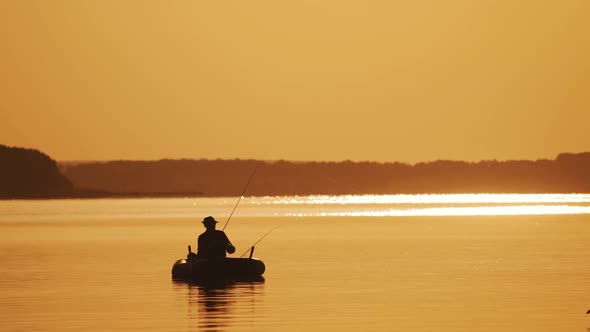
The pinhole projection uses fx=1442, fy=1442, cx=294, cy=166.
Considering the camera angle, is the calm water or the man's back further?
the man's back

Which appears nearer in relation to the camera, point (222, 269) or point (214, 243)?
point (214, 243)

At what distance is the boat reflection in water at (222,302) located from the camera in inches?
1138

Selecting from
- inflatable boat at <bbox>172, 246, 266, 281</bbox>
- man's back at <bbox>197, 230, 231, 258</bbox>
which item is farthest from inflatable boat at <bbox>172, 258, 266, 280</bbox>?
man's back at <bbox>197, 230, 231, 258</bbox>

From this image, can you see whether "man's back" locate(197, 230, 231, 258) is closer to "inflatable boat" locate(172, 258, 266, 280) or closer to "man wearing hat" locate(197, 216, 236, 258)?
"man wearing hat" locate(197, 216, 236, 258)

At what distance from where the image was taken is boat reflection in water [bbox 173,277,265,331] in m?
28.9

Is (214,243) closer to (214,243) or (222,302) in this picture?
(214,243)

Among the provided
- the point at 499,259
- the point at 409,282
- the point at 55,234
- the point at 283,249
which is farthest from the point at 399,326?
the point at 55,234

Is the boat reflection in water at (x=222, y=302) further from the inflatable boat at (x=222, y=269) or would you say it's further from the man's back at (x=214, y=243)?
the man's back at (x=214, y=243)

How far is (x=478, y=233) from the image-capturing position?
81562 mm

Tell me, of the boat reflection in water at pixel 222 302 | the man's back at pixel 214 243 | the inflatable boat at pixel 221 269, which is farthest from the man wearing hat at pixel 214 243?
the boat reflection in water at pixel 222 302

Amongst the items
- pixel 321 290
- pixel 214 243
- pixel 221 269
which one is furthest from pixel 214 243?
pixel 321 290

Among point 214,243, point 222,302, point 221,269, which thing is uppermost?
point 214,243

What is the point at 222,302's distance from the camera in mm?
33875

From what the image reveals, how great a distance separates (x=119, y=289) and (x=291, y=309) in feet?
25.5
